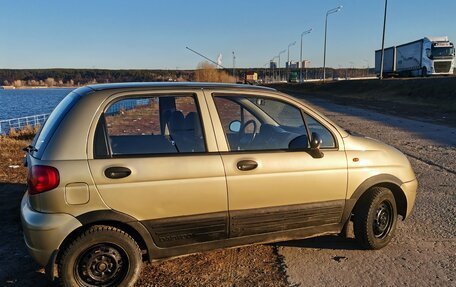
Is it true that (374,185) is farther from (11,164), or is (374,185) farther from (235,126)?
(11,164)

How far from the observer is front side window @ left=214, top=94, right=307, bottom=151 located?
4004 millimetres

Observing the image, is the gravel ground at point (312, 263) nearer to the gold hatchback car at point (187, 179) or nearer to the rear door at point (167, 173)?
the gold hatchback car at point (187, 179)

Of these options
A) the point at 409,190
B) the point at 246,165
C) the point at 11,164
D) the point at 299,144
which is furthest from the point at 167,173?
the point at 11,164

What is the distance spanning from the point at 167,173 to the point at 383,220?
8.05 feet

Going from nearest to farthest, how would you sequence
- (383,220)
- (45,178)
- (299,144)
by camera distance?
(45,178)
(299,144)
(383,220)

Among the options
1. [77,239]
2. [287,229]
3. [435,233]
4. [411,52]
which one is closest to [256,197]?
[287,229]

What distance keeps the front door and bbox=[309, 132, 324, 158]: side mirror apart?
0.05 m

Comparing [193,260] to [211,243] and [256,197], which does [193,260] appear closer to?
[211,243]

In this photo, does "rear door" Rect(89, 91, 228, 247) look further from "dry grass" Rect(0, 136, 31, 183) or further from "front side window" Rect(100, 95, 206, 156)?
"dry grass" Rect(0, 136, 31, 183)

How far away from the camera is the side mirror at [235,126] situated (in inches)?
166

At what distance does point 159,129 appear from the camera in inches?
166

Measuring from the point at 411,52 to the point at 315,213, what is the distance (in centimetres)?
4991

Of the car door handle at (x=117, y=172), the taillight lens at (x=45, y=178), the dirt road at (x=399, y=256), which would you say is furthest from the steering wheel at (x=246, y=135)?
the taillight lens at (x=45, y=178)

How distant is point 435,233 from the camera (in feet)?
16.3
